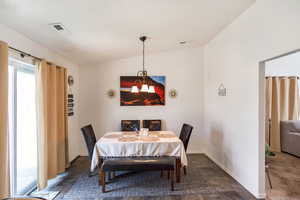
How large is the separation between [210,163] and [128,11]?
361 cm

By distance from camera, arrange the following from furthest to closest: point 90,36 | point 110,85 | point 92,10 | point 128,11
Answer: point 110,85
point 90,36
point 128,11
point 92,10

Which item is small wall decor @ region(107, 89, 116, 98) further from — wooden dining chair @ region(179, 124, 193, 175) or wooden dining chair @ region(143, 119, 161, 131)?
wooden dining chair @ region(179, 124, 193, 175)

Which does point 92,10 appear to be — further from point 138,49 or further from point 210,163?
point 210,163

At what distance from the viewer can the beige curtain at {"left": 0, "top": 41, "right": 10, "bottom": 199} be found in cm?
201

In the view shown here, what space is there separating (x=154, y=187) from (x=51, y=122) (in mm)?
2097

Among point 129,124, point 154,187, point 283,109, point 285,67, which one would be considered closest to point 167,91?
point 129,124

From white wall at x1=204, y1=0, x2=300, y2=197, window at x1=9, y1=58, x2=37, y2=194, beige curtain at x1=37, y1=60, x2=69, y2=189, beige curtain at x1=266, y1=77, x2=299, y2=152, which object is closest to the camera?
white wall at x1=204, y1=0, x2=300, y2=197

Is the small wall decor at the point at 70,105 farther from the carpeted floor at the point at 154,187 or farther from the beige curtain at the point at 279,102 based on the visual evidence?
the beige curtain at the point at 279,102

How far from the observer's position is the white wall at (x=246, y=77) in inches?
86.3

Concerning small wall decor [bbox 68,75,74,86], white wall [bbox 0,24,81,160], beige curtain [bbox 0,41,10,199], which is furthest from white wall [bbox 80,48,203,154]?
beige curtain [bbox 0,41,10,199]

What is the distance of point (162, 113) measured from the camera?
16.1 ft

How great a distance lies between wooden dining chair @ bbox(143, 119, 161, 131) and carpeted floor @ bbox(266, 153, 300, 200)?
2.53 metres

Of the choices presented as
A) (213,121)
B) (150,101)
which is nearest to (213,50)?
(213,121)

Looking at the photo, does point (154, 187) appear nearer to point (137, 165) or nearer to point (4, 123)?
point (137, 165)
